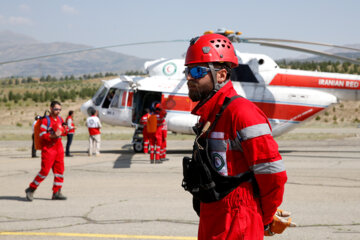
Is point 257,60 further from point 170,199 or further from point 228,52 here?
point 228,52

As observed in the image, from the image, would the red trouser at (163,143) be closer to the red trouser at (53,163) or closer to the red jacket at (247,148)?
Result: the red trouser at (53,163)

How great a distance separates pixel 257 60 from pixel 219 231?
14341 mm

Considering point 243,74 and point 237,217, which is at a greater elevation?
point 243,74

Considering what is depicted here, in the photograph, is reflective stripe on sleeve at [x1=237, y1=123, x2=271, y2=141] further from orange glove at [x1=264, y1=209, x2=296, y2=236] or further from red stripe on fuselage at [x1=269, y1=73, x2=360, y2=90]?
red stripe on fuselage at [x1=269, y1=73, x2=360, y2=90]

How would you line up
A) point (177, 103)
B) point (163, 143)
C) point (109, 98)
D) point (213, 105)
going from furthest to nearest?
point (109, 98) < point (177, 103) < point (163, 143) < point (213, 105)

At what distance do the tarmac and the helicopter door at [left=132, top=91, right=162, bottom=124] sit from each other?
10.7ft

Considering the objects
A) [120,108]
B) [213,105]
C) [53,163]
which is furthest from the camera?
[120,108]

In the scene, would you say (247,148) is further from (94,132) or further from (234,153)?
(94,132)

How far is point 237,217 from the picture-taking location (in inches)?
120

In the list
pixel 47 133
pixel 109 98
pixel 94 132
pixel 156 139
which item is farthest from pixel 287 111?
pixel 47 133

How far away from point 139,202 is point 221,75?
19.7 ft

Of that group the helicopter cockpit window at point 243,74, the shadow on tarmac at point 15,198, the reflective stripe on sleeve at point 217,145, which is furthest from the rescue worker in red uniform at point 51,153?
the helicopter cockpit window at point 243,74

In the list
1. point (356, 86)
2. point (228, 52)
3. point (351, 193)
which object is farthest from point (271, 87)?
Result: point (228, 52)

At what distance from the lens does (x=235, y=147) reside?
10.2ft
